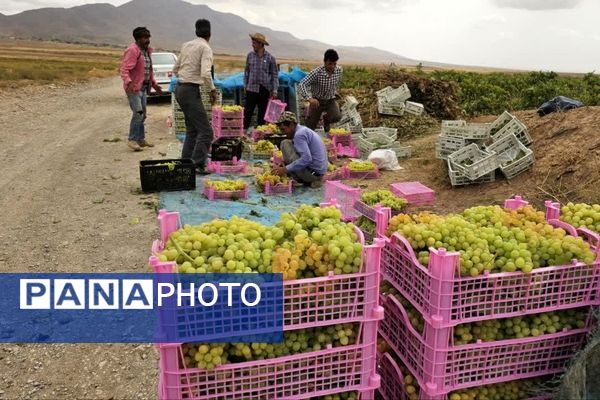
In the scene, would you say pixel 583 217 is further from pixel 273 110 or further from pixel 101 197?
pixel 273 110

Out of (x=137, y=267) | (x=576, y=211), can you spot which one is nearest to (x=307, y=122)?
(x=137, y=267)

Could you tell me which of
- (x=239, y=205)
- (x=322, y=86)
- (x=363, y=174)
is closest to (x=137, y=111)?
(x=322, y=86)

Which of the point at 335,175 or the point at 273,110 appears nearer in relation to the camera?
the point at 335,175

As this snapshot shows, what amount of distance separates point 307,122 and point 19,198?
6.55 m

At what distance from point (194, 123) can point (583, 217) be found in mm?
7008

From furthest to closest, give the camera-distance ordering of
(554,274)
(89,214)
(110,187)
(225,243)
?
(110,187), (89,214), (554,274), (225,243)

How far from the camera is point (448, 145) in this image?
10.5 metres

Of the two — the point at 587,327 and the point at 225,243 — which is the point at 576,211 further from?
the point at 225,243

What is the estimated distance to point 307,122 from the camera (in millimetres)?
12469

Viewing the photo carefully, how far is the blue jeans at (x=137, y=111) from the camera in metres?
11.0

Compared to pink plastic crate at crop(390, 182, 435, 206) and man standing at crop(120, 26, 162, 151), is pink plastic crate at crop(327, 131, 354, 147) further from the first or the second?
man standing at crop(120, 26, 162, 151)

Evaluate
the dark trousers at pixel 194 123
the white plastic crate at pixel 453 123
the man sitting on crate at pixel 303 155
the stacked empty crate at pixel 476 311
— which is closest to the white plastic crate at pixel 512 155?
the white plastic crate at pixel 453 123

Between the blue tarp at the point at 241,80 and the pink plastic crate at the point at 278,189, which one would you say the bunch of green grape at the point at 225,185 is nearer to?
the pink plastic crate at the point at 278,189

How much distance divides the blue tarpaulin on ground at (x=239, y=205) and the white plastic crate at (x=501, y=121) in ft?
12.7
